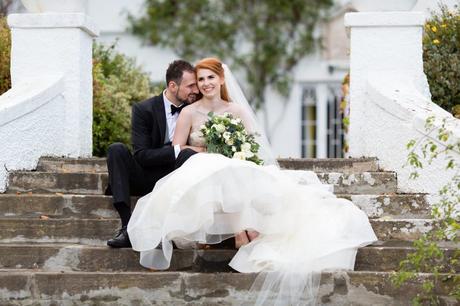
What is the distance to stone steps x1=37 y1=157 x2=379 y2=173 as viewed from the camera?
8.37 meters

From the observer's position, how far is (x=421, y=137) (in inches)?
300

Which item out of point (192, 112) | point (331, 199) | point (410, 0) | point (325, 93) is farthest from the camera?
point (325, 93)

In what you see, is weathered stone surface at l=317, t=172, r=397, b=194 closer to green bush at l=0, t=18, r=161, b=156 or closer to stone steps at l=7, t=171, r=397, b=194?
stone steps at l=7, t=171, r=397, b=194

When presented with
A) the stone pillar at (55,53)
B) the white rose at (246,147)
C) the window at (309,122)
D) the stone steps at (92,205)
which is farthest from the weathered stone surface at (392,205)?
the window at (309,122)

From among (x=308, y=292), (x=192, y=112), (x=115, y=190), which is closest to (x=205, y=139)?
(x=192, y=112)

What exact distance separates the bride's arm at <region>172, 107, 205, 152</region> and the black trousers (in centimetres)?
21

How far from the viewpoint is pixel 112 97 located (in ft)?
37.7

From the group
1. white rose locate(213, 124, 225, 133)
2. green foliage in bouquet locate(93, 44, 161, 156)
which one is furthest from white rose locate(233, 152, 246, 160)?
green foliage in bouquet locate(93, 44, 161, 156)

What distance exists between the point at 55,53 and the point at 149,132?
1943 millimetres

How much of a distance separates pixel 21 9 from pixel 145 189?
360 inches

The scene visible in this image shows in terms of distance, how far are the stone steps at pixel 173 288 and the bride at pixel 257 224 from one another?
130 millimetres

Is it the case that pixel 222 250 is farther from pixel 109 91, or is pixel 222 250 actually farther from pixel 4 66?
pixel 109 91

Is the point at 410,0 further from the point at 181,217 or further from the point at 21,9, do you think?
the point at 21,9

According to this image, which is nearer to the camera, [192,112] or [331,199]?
[331,199]
